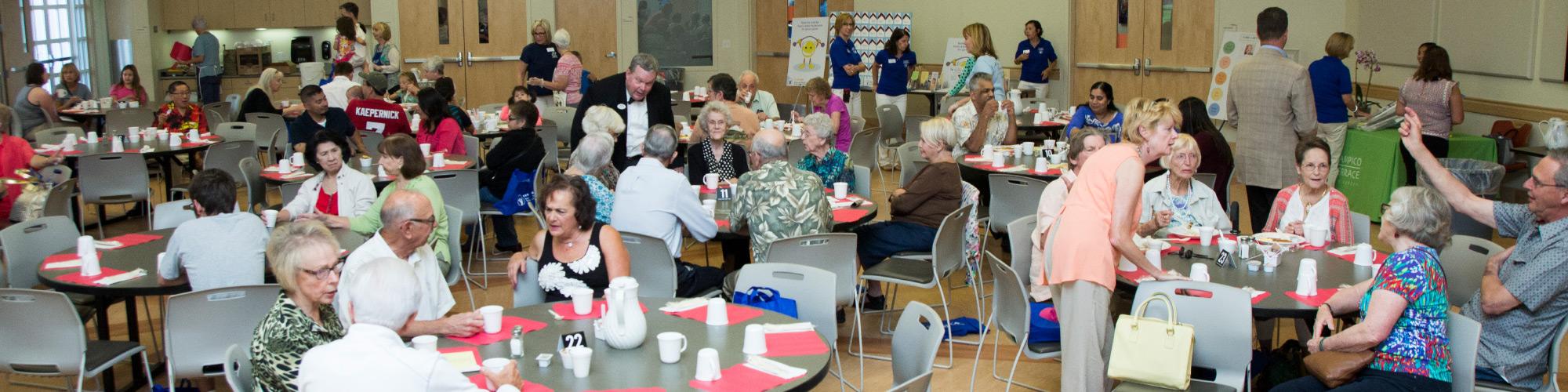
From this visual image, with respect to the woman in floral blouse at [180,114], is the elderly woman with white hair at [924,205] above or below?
below

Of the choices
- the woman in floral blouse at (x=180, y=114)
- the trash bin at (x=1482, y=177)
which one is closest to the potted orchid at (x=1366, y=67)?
the trash bin at (x=1482, y=177)

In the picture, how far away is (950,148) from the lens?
6.27 meters

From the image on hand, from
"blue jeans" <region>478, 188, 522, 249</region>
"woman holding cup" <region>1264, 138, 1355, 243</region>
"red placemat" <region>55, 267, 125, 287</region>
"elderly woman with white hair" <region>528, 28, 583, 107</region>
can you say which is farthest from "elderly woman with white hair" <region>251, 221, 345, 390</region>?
"elderly woman with white hair" <region>528, 28, 583, 107</region>

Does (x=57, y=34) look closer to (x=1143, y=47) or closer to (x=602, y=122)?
(x=602, y=122)

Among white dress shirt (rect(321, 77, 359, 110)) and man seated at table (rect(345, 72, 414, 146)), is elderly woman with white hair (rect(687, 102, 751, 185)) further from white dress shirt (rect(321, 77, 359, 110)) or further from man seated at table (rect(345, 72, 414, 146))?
white dress shirt (rect(321, 77, 359, 110))

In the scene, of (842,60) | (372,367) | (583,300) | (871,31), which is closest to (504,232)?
(583,300)

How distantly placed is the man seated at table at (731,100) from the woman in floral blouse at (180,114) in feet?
14.0

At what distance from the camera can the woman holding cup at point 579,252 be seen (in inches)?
183

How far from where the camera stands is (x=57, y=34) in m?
14.8

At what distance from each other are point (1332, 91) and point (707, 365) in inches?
299

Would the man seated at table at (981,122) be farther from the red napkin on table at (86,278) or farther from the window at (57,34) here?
the window at (57,34)

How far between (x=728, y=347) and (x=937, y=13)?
12.4 metres

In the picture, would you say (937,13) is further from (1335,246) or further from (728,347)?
(728,347)

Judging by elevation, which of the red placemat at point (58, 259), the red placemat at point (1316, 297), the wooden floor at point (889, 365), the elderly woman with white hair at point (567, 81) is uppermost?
the elderly woman with white hair at point (567, 81)
